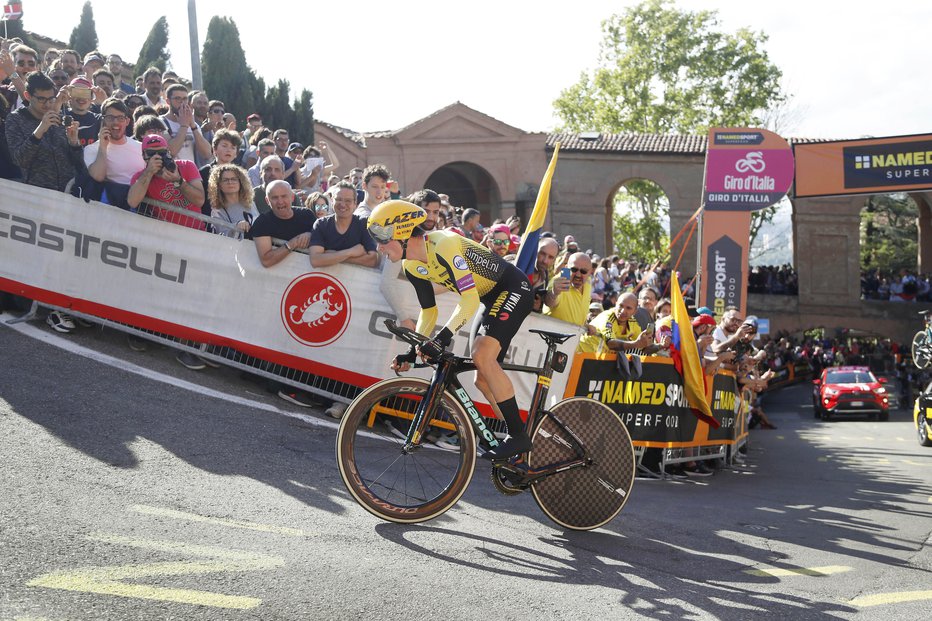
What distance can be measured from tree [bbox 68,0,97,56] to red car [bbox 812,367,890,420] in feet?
95.7

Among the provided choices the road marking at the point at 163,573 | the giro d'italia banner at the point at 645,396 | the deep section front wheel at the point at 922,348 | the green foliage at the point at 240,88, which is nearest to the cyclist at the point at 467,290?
the road marking at the point at 163,573

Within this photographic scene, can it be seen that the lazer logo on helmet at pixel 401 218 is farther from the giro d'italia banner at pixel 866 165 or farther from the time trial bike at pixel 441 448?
the giro d'italia banner at pixel 866 165

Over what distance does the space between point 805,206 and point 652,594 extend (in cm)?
4582

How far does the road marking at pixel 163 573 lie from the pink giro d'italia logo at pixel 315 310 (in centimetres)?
485

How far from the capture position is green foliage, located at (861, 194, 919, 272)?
7681cm

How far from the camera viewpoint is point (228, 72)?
112 feet

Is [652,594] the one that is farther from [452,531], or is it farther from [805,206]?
[805,206]

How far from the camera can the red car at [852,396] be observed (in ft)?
93.8

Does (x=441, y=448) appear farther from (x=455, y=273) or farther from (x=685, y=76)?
(x=685, y=76)

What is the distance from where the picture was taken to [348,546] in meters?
5.33

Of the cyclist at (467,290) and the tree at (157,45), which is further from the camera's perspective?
the tree at (157,45)

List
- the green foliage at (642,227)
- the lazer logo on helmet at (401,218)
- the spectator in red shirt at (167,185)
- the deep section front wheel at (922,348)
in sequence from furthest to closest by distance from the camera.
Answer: the green foliage at (642,227) < the deep section front wheel at (922,348) < the spectator in red shirt at (167,185) < the lazer logo on helmet at (401,218)

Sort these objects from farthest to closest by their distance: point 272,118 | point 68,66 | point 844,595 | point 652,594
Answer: point 272,118, point 68,66, point 844,595, point 652,594

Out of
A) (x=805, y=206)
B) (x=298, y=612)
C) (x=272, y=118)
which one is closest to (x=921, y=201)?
(x=805, y=206)
